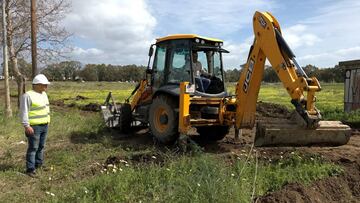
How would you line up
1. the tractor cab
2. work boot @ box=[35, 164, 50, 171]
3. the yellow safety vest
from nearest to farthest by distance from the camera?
the yellow safety vest, work boot @ box=[35, 164, 50, 171], the tractor cab

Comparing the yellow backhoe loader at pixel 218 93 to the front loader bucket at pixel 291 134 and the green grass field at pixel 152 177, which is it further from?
the green grass field at pixel 152 177

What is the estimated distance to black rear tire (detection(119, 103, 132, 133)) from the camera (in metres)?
11.9

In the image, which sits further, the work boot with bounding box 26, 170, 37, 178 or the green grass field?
the work boot with bounding box 26, 170, 37, 178

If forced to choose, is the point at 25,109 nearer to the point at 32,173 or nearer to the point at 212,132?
the point at 32,173

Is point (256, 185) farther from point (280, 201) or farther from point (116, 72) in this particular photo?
point (116, 72)

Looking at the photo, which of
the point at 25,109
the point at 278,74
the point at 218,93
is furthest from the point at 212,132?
the point at 25,109

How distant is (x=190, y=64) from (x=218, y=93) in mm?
966

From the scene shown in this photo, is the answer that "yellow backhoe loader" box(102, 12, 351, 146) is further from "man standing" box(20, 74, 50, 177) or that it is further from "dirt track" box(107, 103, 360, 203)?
"man standing" box(20, 74, 50, 177)

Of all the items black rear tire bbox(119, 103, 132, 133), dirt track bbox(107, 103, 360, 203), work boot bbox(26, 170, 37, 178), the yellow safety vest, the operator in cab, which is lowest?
work boot bbox(26, 170, 37, 178)

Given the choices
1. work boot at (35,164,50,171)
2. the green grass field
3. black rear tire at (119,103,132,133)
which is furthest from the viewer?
black rear tire at (119,103,132,133)

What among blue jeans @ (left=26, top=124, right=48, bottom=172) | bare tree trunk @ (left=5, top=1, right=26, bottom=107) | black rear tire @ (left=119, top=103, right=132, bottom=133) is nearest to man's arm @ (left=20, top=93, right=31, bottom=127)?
blue jeans @ (left=26, top=124, right=48, bottom=172)

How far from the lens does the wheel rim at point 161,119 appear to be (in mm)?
9703

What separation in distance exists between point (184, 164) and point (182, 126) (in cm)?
222

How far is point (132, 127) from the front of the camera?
12.2 m
